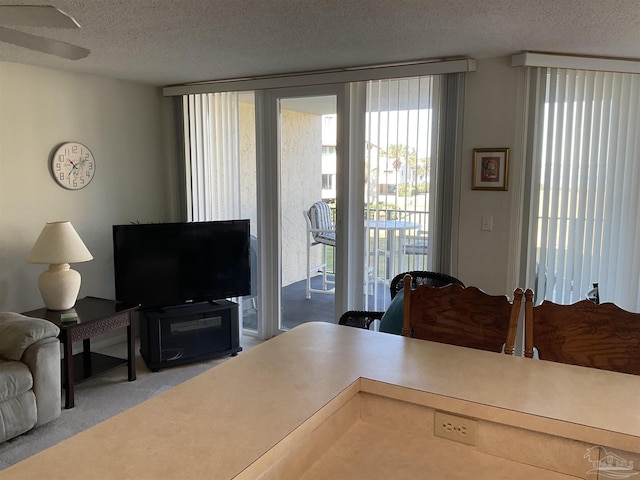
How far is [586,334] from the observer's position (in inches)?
64.9

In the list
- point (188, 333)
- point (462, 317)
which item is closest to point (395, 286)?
point (462, 317)

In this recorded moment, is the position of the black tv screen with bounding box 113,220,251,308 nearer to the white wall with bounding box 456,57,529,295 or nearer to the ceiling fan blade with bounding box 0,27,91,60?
the white wall with bounding box 456,57,529,295

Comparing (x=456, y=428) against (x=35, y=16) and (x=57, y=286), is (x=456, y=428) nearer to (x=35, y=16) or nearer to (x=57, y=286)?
(x=35, y=16)

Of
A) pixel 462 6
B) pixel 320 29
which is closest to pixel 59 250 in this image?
pixel 320 29

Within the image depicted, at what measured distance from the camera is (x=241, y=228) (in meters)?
4.43

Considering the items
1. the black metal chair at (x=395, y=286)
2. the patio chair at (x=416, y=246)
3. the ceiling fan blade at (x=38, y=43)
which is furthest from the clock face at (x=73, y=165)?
the patio chair at (x=416, y=246)

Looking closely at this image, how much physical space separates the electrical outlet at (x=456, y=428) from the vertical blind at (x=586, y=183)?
2.60 m

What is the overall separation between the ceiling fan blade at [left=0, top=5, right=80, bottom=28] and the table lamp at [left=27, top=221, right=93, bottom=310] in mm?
2021

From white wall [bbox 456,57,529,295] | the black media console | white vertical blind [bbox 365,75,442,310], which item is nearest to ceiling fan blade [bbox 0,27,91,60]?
white vertical blind [bbox 365,75,442,310]

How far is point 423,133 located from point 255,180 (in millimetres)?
1663

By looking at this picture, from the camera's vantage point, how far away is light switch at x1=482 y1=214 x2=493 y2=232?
3.59m

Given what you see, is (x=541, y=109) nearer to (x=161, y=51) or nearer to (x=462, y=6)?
(x=462, y=6)

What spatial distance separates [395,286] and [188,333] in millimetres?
1830

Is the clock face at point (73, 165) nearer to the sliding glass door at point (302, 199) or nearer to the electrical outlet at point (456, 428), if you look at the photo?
the sliding glass door at point (302, 199)
